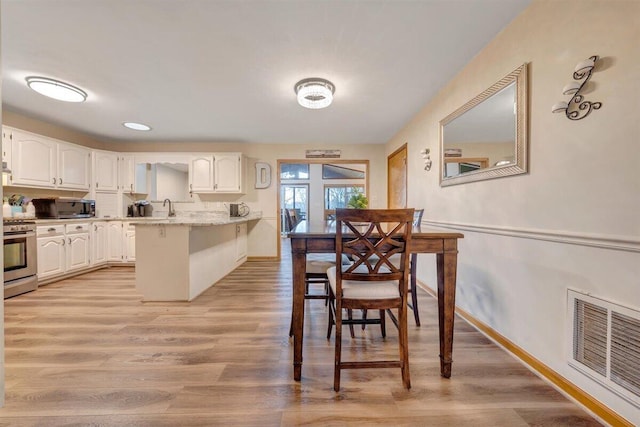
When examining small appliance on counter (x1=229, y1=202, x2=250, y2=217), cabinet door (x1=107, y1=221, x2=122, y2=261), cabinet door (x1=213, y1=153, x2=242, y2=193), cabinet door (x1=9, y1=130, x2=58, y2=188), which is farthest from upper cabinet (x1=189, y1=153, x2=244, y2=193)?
cabinet door (x1=9, y1=130, x2=58, y2=188)

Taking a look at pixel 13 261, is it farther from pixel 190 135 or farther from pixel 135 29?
pixel 135 29

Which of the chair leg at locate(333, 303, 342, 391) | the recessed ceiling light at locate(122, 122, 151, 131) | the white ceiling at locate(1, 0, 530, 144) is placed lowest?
the chair leg at locate(333, 303, 342, 391)

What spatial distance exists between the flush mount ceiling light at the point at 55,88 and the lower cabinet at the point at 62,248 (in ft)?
5.47

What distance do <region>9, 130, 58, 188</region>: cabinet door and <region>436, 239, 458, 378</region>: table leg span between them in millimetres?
4863

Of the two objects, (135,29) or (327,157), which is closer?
(135,29)

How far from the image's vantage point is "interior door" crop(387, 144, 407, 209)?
165 inches

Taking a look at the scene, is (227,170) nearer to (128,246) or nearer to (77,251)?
(128,246)

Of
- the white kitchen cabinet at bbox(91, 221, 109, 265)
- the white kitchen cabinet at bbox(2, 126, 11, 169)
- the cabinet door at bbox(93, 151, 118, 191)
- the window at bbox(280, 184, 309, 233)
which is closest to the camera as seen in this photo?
the white kitchen cabinet at bbox(2, 126, 11, 169)

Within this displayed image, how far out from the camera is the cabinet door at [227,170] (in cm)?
472

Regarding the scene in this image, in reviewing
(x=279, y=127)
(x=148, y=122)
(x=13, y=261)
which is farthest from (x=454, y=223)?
(x=13, y=261)

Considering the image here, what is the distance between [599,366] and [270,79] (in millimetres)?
3028

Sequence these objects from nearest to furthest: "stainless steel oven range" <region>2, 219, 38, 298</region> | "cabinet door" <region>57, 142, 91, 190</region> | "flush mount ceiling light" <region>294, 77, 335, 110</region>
Result: "flush mount ceiling light" <region>294, 77, 335, 110</region>
"stainless steel oven range" <region>2, 219, 38, 298</region>
"cabinet door" <region>57, 142, 91, 190</region>

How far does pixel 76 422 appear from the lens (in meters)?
1.23

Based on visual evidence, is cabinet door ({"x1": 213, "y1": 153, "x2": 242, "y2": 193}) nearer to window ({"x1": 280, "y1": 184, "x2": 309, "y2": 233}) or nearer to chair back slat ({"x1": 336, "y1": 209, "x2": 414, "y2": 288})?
chair back slat ({"x1": 336, "y1": 209, "x2": 414, "y2": 288})
